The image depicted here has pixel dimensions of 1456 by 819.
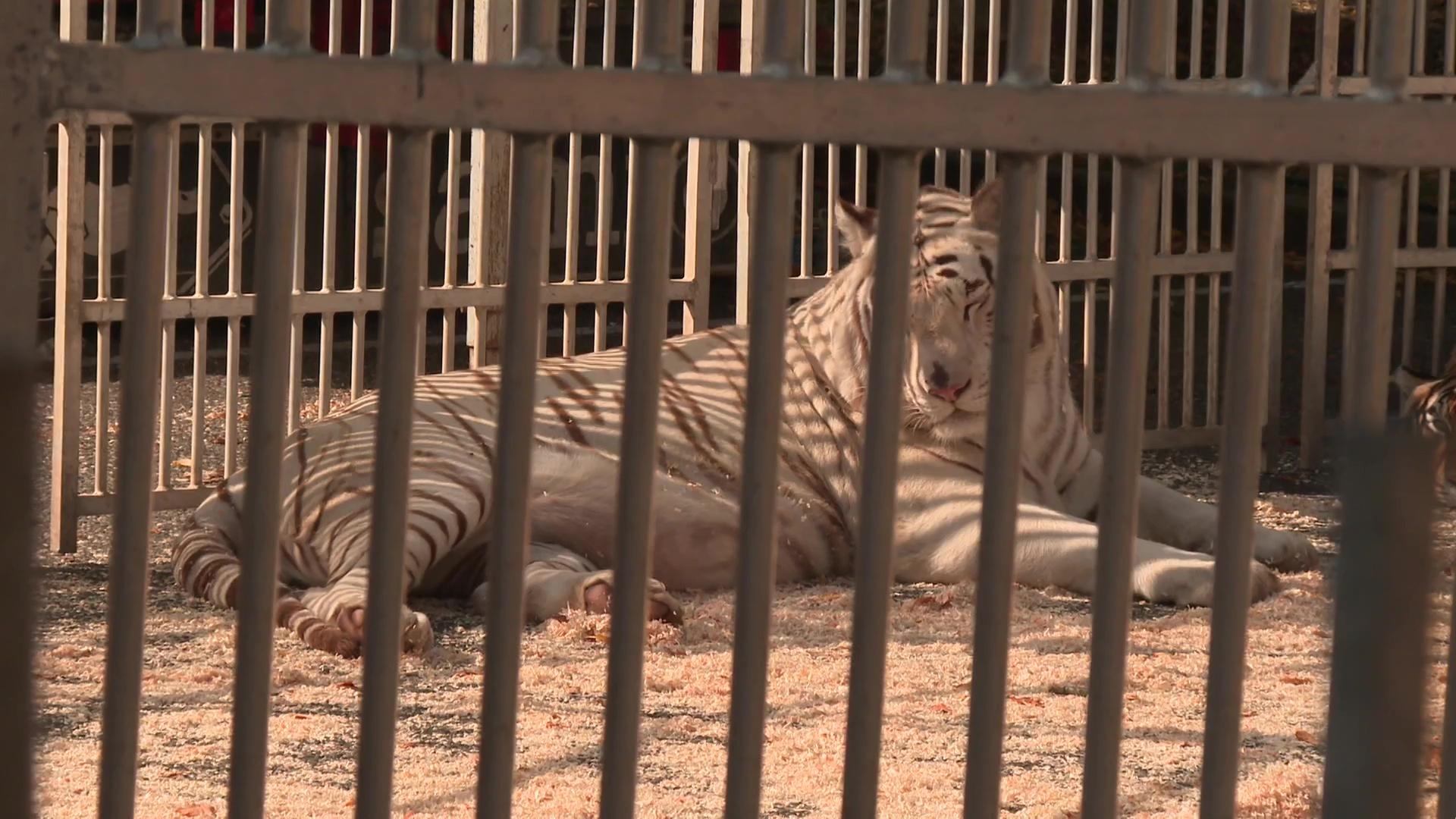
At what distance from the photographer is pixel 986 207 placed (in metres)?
4.96

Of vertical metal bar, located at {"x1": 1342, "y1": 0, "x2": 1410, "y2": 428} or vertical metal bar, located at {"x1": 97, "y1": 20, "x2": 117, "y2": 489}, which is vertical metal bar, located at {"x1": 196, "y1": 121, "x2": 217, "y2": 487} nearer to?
vertical metal bar, located at {"x1": 97, "y1": 20, "x2": 117, "y2": 489}

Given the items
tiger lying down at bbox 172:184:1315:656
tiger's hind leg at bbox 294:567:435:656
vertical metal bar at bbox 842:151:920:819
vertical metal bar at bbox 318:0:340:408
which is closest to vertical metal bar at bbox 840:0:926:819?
vertical metal bar at bbox 842:151:920:819

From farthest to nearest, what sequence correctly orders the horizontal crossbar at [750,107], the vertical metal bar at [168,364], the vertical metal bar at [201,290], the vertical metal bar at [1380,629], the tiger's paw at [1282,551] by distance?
the vertical metal bar at [201,290] → the vertical metal bar at [168,364] → the tiger's paw at [1282,551] → the horizontal crossbar at [750,107] → the vertical metal bar at [1380,629]

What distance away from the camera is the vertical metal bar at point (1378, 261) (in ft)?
5.38

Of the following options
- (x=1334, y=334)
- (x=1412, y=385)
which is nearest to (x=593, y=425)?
(x=1412, y=385)

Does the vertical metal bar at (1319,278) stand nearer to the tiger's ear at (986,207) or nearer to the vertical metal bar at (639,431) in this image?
the tiger's ear at (986,207)

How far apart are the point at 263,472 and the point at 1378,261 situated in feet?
3.25

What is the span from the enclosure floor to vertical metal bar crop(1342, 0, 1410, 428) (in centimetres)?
110

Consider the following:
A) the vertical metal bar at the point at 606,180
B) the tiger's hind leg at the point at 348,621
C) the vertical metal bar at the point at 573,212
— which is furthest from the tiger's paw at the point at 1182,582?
the vertical metal bar at the point at 573,212

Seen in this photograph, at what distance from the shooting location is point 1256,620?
180 inches

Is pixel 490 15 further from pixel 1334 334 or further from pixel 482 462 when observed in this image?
pixel 1334 334

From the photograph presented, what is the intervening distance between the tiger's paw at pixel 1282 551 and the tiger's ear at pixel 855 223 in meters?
1.36

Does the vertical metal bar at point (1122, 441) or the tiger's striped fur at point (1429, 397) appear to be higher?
the vertical metal bar at point (1122, 441)

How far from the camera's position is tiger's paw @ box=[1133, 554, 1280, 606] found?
4684mm
